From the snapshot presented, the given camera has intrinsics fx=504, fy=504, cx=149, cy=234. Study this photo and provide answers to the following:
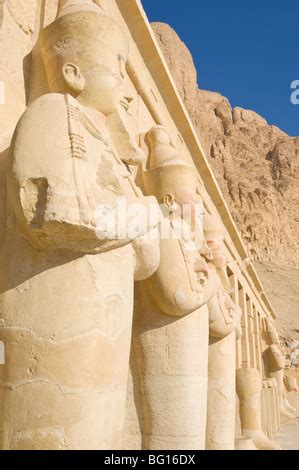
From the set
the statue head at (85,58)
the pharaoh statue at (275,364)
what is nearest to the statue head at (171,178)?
the statue head at (85,58)

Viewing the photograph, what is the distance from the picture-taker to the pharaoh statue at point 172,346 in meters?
2.67

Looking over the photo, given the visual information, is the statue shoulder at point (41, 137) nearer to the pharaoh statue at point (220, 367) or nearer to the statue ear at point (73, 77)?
the statue ear at point (73, 77)

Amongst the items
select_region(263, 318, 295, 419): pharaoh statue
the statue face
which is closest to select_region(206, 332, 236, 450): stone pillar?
→ the statue face

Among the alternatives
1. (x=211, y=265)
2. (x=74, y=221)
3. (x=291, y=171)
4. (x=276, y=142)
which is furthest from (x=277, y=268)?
(x=74, y=221)

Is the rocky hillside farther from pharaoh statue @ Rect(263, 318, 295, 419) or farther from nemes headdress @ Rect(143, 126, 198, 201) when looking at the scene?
nemes headdress @ Rect(143, 126, 198, 201)

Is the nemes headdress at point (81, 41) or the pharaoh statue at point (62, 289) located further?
the nemes headdress at point (81, 41)

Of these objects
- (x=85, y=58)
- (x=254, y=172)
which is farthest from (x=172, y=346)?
(x=254, y=172)

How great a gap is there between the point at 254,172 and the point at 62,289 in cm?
3815

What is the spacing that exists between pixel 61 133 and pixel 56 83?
622 millimetres

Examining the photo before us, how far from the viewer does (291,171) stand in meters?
39.6

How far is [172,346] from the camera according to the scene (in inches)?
109

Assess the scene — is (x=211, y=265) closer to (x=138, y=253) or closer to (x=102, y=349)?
(x=138, y=253)

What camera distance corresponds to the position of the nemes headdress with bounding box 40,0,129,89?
94.9 inches
